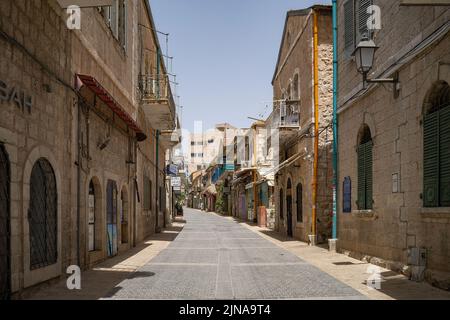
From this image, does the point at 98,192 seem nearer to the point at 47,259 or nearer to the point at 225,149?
the point at 47,259

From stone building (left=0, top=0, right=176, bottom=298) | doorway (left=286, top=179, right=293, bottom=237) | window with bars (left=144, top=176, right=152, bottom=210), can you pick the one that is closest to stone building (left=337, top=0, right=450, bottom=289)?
stone building (left=0, top=0, right=176, bottom=298)

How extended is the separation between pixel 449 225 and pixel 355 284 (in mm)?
1975

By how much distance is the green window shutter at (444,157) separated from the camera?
8.13 metres

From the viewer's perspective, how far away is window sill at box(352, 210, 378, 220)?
38.3 ft

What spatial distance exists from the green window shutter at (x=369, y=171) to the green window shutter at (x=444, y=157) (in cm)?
357

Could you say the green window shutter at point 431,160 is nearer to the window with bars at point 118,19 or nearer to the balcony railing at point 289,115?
the window with bars at point 118,19

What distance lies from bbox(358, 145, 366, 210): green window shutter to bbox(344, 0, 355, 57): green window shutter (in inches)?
110

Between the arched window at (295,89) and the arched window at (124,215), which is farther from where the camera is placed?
the arched window at (295,89)

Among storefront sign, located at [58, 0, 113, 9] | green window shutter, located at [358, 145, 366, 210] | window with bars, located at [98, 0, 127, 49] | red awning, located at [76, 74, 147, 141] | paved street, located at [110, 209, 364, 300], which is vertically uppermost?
window with bars, located at [98, 0, 127, 49]

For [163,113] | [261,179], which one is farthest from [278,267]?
[261,179]

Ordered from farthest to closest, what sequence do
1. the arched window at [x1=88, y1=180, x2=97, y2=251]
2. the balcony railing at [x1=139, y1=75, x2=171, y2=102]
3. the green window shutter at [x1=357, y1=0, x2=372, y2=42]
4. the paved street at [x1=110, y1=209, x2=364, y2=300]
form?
the balcony railing at [x1=139, y1=75, x2=171, y2=102] < the green window shutter at [x1=357, y1=0, x2=372, y2=42] < the arched window at [x1=88, y1=180, x2=97, y2=251] < the paved street at [x1=110, y1=209, x2=364, y2=300]

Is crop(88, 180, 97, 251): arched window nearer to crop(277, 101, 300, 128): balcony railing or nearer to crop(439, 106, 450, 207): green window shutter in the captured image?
crop(439, 106, 450, 207): green window shutter

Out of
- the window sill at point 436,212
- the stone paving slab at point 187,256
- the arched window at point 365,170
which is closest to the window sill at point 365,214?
the arched window at point 365,170

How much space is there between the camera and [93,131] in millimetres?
11227
